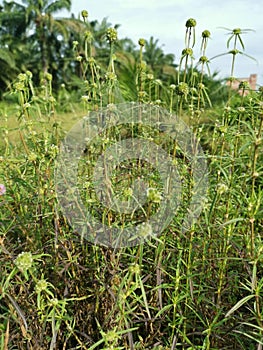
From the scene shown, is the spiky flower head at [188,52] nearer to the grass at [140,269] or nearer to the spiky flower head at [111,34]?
the grass at [140,269]

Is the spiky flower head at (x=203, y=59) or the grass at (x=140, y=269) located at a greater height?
the spiky flower head at (x=203, y=59)

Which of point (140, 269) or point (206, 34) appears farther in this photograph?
point (206, 34)

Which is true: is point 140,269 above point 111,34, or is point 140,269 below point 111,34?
below

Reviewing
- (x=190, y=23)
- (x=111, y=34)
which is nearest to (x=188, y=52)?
(x=190, y=23)

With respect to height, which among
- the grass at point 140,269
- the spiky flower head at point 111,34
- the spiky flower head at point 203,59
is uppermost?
the spiky flower head at point 111,34

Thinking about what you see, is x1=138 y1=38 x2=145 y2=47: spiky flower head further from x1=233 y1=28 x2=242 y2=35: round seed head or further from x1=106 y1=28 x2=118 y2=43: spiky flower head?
x1=233 y1=28 x2=242 y2=35: round seed head

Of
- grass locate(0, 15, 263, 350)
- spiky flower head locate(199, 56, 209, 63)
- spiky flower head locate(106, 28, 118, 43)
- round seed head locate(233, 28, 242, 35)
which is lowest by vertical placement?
grass locate(0, 15, 263, 350)

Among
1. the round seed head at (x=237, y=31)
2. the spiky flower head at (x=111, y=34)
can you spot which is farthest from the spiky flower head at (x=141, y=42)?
the round seed head at (x=237, y=31)

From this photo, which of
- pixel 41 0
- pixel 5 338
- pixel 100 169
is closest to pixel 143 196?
pixel 100 169

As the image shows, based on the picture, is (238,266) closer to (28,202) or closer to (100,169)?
(100,169)

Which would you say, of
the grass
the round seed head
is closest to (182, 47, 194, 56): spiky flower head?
the grass

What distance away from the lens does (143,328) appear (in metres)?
1.07

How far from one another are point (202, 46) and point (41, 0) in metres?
19.3

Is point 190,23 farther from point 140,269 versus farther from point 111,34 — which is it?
point 140,269
